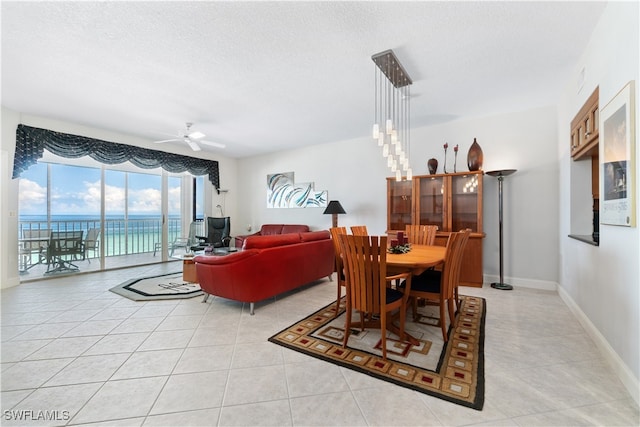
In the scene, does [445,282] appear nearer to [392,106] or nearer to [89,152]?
[392,106]

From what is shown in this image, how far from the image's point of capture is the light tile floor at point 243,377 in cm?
145

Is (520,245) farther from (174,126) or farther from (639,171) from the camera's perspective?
(174,126)

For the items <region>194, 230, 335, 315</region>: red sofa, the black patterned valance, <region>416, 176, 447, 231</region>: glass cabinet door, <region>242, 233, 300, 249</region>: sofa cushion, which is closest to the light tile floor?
<region>194, 230, 335, 315</region>: red sofa

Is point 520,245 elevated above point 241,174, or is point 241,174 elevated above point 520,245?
point 241,174

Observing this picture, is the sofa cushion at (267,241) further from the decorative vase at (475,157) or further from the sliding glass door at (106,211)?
the sliding glass door at (106,211)

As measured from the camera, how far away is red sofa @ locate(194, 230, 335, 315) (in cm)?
285

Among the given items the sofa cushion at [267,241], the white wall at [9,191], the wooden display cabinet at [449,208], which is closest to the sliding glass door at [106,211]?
the white wall at [9,191]

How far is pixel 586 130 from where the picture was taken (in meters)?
2.48

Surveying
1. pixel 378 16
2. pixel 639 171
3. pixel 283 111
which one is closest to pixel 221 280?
pixel 283 111

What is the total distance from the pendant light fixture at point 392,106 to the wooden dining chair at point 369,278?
42.8 inches

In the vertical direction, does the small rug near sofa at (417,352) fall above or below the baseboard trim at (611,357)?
below

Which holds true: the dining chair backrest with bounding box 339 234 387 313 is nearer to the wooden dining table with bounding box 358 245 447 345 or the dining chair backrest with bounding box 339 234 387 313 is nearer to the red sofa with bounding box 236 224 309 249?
the wooden dining table with bounding box 358 245 447 345

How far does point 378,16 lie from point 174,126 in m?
3.86

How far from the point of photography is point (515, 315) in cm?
281
